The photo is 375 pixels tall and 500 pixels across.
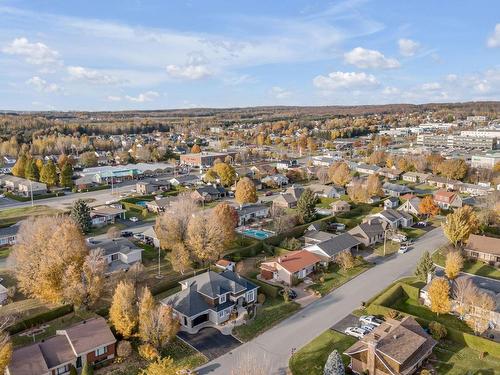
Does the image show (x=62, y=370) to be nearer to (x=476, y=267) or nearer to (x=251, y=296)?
(x=251, y=296)

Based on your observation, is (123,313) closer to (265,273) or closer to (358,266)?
(265,273)

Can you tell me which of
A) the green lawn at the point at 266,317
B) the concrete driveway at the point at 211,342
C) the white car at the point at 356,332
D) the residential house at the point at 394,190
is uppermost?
the residential house at the point at 394,190

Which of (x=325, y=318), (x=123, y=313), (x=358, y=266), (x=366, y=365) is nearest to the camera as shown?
(x=366, y=365)

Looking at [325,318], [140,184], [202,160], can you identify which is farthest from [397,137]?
[325,318]

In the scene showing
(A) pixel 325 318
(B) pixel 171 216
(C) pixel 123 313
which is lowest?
(A) pixel 325 318

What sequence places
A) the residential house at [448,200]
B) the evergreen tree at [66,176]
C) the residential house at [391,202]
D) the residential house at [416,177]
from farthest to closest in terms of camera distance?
the residential house at [416,177], the evergreen tree at [66,176], the residential house at [391,202], the residential house at [448,200]

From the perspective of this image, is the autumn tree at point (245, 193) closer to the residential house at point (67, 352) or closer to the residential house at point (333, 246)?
the residential house at point (333, 246)

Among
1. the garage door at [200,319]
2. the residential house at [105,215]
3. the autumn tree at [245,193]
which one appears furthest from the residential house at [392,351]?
the residential house at [105,215]
